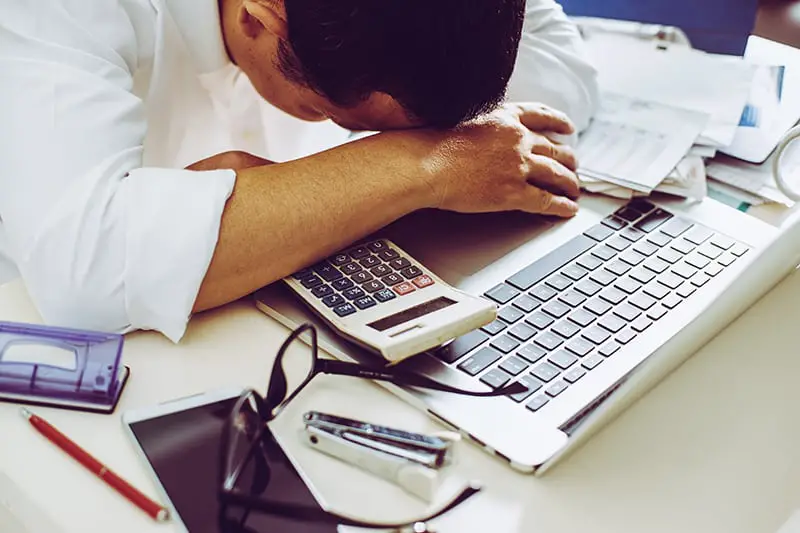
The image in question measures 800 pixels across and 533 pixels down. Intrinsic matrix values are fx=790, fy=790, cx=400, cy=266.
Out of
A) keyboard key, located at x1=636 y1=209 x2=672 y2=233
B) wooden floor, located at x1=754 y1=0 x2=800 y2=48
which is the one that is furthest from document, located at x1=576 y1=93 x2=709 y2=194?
wooden floor, located at x1=754 y1=0 x2=800 y2=48

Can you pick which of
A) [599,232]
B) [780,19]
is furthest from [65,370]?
[780,19]

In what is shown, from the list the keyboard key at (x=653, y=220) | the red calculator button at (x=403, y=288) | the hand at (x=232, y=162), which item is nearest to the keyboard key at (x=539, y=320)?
the red calculator button at (x=403, y=288)

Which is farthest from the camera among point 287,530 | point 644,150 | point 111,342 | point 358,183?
point 644,150

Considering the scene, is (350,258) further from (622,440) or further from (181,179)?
(622,440)

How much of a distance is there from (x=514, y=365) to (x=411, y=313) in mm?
94

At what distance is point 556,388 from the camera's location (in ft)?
2.01

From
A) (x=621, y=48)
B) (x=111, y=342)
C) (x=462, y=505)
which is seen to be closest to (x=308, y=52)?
(x=111, y=342)

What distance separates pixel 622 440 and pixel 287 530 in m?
0.25

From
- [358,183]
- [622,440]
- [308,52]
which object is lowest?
[622,440]

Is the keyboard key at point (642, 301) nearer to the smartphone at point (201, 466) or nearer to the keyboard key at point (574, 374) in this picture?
the keyboard key at point (574, 374)

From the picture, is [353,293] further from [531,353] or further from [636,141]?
[636,141]

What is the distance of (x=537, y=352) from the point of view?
0.65 m

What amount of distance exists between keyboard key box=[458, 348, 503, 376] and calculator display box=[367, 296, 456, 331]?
47 mm

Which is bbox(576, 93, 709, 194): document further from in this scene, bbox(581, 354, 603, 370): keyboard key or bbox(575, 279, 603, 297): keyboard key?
bbox(581, 354, 603, 370): keyboard key
